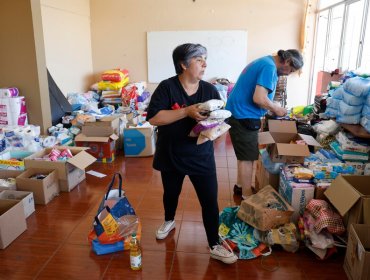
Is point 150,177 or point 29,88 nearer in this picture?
point 150,177

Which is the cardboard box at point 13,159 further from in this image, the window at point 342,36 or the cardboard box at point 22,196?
the window at point 342,36

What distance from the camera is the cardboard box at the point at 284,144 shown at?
2377 mm

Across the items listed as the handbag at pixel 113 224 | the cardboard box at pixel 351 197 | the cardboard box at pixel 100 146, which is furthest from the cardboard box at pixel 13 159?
the cardboard box at pixel 351 197

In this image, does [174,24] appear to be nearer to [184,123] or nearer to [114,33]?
[114,33]

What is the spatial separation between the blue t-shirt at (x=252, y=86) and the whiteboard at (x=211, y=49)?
3.81 m

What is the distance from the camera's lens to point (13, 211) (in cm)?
216

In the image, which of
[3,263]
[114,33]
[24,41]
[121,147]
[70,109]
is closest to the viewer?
[3,263]

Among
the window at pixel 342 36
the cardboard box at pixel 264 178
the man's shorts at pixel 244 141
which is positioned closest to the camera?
the man's shorts at pixel 244 141

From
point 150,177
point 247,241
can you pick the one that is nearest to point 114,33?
point 150,177

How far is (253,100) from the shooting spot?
234 cm

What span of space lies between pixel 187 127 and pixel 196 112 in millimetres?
195

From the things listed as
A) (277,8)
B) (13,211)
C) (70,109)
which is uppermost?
(277,8)

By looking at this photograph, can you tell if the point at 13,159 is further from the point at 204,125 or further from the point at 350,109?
the point at 350,109

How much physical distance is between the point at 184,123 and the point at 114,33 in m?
5.10
